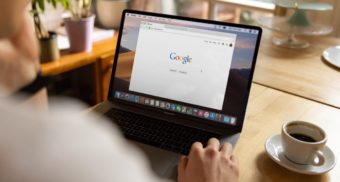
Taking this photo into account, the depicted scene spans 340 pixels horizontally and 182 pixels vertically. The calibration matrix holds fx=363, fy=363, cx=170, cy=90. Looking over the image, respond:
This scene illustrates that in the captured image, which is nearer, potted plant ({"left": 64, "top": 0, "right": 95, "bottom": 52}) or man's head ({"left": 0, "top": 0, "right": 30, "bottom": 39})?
man's head ({"left": 0, "top": 0, "right": 30, "bottom": 39})

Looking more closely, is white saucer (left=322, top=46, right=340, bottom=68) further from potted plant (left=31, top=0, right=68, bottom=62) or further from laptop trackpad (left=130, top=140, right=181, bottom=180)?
potted plant (left=31, top=0, right=68, bottom=62)

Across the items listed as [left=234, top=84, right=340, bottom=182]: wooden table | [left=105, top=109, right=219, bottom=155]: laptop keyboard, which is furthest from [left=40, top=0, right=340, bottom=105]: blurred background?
[left=105, top=109, right=219, bottom=155]: laptop keyboard

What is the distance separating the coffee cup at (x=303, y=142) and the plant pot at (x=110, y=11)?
4.93 feet

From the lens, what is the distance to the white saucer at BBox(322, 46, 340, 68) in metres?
1.43

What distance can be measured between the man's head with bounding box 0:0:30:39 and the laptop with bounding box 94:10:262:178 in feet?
1.92

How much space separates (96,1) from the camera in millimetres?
2205

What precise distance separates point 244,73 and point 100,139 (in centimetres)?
64

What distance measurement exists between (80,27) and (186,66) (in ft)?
3.00

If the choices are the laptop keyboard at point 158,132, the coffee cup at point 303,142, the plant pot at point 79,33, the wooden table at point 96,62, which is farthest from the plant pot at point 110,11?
the coffee cup at point 303,142

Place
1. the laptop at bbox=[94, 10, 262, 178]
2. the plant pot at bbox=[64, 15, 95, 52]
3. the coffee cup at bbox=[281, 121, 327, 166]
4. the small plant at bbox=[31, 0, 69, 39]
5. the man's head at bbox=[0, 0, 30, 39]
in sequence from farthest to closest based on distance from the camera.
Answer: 1. the plant pot at bbox=[64, 15, 95, 52]
2. the small plant at bbox=[31, 0, 69, 39]
3. the laptop at bbox=[94, 10, 262, 178]
4. the coffee cup at bbox=[281, 121, 327, 166]
5. the man's head at bbox=[0, 0, 30, 39]

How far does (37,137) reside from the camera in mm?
362

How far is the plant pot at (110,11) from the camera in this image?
7.06ft

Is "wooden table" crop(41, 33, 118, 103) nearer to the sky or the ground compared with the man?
nearer to the ground

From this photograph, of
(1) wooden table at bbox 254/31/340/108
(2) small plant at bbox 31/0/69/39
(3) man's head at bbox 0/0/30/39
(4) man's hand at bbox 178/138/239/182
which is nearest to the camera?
(3) man's head at bbox 0/0/30/39
